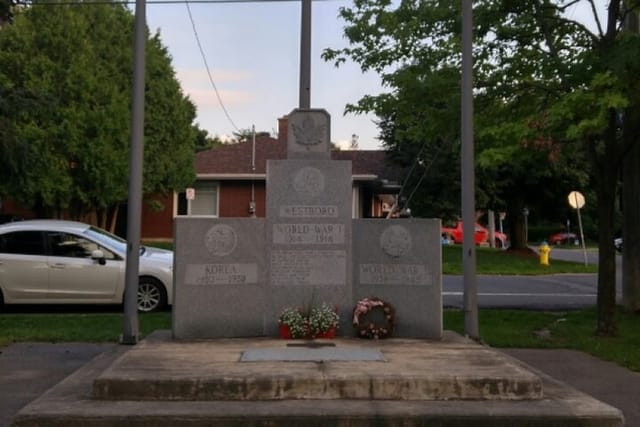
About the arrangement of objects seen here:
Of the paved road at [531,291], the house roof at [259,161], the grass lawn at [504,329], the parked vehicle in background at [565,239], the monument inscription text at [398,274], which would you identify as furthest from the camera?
the parked vehicle in background at [565,239]

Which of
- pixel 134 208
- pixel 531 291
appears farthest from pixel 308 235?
pixel 531 291

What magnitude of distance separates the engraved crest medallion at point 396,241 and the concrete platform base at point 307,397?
6.24ft

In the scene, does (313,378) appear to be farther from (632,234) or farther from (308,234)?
(632,234)

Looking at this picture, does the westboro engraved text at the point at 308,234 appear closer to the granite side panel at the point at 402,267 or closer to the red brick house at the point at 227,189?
the granite side panel at the point at 402,267

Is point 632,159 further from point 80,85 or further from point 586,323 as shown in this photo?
point 80,85

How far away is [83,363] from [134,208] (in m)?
1.97

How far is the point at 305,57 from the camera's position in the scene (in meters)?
10.1

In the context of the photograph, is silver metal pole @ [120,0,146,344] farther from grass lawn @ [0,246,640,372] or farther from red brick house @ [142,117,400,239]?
red brick house @ [142,117,400,239]

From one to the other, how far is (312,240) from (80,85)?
21.1m

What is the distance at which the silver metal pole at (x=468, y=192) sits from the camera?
976 cm

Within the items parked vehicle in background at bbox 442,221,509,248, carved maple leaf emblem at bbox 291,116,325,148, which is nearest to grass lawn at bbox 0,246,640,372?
carved maple leaf emblem at bbox 291,116,325,148

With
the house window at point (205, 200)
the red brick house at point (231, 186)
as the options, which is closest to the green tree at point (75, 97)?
the red brick house at point (231, 186)

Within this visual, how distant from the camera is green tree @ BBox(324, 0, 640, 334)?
1018 centimetres

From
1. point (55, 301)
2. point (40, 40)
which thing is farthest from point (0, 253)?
point (40, 40)
